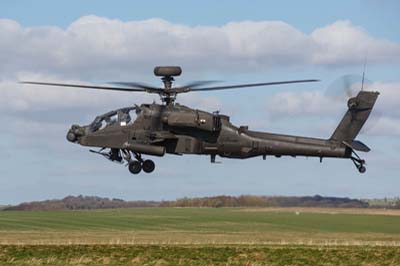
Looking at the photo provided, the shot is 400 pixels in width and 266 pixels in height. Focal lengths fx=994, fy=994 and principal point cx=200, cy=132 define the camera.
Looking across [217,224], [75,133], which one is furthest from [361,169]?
[217,224]

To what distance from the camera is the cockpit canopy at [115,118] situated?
42156 mm

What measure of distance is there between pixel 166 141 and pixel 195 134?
127 centimetres

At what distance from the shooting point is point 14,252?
38.8 metres

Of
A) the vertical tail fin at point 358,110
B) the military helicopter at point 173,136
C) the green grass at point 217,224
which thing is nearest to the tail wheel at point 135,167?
the military helicopter at point 173,136

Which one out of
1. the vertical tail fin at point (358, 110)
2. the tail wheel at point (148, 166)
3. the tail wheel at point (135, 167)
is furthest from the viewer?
the vertical tail fin at point (358, 110)

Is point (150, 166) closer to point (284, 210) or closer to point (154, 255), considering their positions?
point (154, 255)

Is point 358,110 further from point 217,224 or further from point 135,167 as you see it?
point 217,224

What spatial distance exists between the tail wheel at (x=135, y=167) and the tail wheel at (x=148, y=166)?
21 centimetres

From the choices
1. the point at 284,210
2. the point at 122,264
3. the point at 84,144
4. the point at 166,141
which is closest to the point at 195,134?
the point at 166,141

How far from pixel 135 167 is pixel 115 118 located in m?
2.27

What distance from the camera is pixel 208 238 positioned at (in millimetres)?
59594

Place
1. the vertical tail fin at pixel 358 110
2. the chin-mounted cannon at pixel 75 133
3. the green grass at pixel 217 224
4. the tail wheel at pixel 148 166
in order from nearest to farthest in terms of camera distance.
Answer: the tail wheel at pixel 148 166, the chin-mounted cannon at pixel 75 133, the vertical tail fin at pixel 358 110, the green grass at pixel 217 224

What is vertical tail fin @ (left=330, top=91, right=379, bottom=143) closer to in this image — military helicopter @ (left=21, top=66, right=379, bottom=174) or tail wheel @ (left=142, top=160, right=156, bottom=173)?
military helicopter @ (left=21, top=66, right=379, bottom=174)

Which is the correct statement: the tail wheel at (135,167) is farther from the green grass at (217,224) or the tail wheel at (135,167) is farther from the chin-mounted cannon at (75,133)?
the green grass at (217,224)
